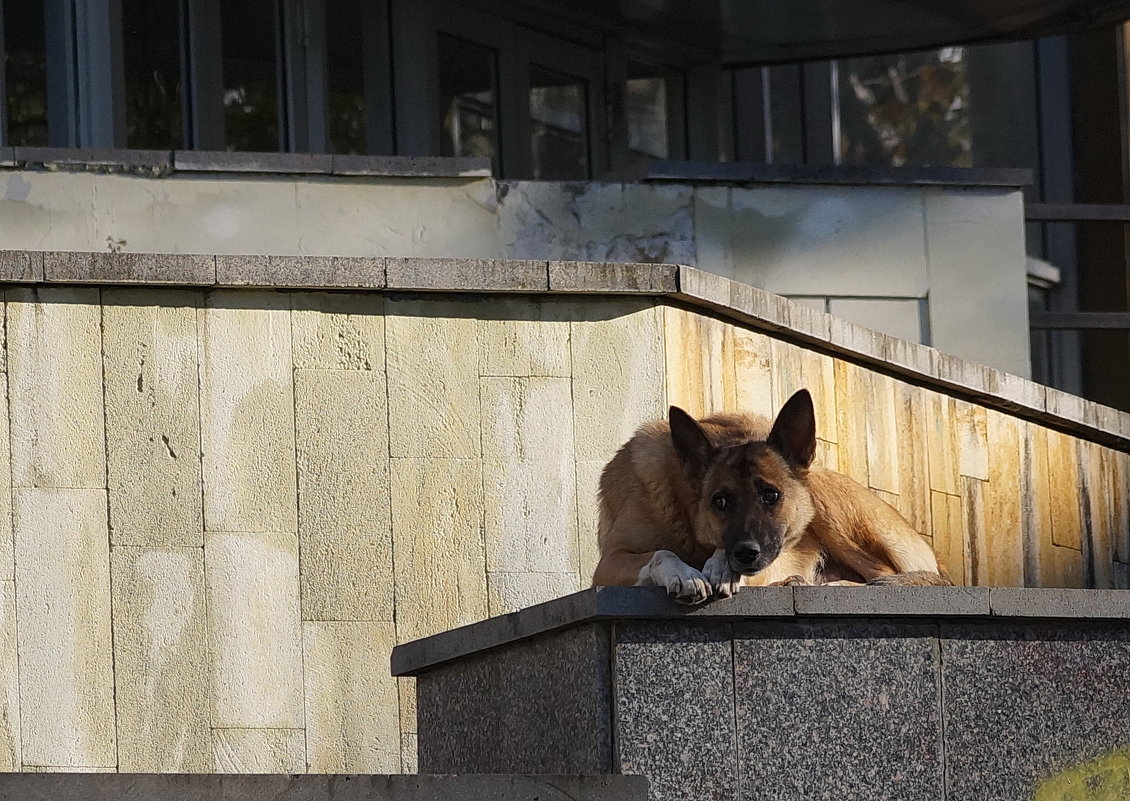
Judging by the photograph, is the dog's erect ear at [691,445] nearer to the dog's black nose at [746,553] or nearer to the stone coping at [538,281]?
the dog's black nose at [746,553]

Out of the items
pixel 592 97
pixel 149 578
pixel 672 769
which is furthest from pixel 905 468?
pixel 592 97

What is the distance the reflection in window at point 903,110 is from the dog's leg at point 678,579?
14.2 metres

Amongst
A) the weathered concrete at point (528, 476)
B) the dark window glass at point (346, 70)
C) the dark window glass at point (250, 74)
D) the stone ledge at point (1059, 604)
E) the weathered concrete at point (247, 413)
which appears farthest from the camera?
the dark window glass at point (346, 70)

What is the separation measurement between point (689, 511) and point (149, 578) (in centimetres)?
295

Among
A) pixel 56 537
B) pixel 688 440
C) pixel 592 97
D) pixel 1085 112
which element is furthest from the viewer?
pixel 1085 112

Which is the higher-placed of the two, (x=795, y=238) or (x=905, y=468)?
(x=795, y=238)

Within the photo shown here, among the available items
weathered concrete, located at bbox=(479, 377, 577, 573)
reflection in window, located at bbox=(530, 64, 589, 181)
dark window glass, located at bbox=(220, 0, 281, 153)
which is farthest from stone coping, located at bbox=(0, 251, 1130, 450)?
reflection in window, located at bbox=(530, 64, 589, 181)

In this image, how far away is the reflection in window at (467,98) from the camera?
45.8 feet

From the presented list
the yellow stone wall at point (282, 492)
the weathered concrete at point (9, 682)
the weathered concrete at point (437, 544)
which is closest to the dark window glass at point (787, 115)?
the yellow stone wall at point (282, 492)

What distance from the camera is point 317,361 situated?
28.4 ft

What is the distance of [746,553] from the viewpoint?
19.0 feet

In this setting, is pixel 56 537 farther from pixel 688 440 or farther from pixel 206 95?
pixel 206 95

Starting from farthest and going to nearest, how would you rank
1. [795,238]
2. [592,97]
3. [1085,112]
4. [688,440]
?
[1085,112]
[592,97]
[795,238]
[688,440]

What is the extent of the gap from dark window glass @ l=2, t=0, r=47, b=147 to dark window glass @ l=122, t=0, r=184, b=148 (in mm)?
556
